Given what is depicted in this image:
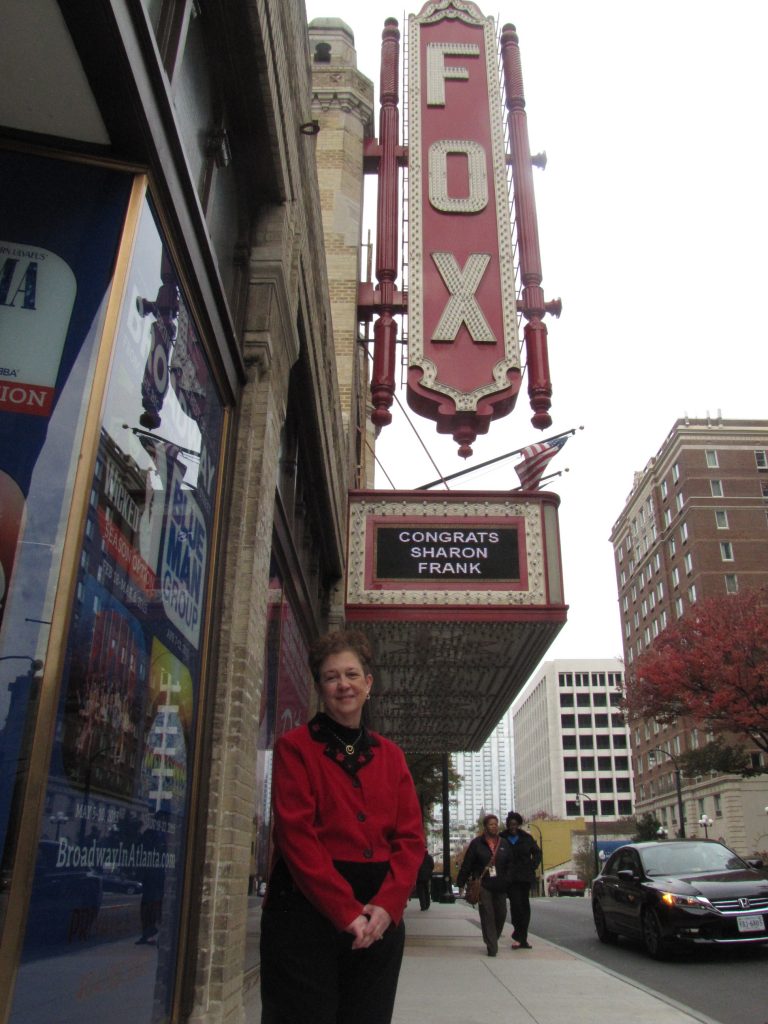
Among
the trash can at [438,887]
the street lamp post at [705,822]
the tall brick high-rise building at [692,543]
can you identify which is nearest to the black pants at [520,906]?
the trash can at [438,887]

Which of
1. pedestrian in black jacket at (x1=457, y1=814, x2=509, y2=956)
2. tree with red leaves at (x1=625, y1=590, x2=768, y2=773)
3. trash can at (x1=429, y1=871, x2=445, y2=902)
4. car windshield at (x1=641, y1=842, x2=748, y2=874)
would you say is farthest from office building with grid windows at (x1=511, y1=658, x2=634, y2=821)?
pedestrian in black jacket at (x1=457, y1=814, x2=509, y2=956)

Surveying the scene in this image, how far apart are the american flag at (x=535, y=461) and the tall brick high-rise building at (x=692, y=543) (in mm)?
53047

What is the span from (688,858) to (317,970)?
10.1m

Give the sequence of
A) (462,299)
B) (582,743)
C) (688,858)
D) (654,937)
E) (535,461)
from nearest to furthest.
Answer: (654,937), (688,858), (535,461), (462,299), (582,743)

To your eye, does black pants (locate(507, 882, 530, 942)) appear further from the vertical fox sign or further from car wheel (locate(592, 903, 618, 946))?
the vertical fox sign

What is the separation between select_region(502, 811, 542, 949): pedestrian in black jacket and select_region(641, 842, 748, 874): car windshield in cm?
163

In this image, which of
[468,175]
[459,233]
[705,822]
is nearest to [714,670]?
[705,822]

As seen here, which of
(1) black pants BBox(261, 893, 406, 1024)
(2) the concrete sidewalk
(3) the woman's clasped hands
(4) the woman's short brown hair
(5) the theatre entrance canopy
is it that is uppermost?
(5) the theatre entrance canopy

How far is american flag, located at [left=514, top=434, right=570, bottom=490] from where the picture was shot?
11328mm

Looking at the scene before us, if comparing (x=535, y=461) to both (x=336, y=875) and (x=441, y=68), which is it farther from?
(x=336, y=875)

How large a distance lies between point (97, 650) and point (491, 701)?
13090mm

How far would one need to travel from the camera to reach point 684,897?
9.66m

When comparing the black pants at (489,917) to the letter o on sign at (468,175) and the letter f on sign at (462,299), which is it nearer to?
the letter f on sign at (462,299)

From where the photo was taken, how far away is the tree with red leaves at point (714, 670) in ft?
119
